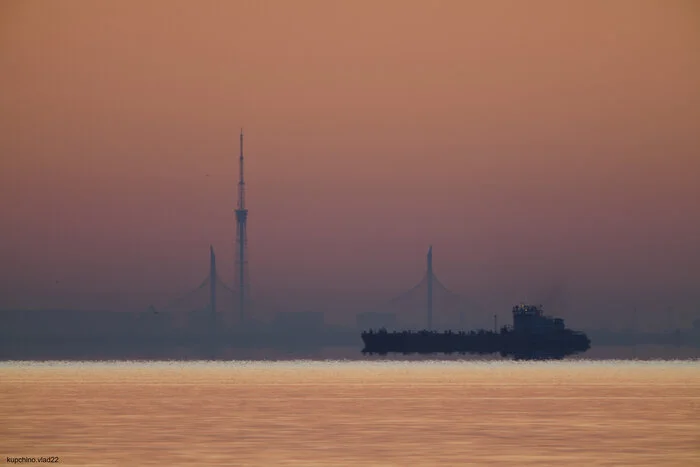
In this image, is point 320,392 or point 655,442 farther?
point 320,392

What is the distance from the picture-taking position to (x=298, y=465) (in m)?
40.3

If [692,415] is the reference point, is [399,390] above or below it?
above

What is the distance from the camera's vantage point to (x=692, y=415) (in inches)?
2466

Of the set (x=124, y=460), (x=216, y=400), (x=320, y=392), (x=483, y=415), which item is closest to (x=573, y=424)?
(x=483, y=415)

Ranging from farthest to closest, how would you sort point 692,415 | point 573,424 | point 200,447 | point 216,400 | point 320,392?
point 320,392
point 216,400
point 692,415
point 573,424
point 200,447

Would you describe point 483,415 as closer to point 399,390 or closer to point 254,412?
point 254,412

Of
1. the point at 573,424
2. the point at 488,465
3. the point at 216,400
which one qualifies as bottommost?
the point at 488,465

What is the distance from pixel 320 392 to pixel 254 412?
28.7 meters

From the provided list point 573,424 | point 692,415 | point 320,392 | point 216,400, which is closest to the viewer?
point 573,424

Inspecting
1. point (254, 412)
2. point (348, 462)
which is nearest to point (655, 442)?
point (348, 462)

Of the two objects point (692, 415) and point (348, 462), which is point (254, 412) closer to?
point (692, 415)

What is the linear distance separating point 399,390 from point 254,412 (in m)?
32.3

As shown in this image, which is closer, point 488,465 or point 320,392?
point 488,465

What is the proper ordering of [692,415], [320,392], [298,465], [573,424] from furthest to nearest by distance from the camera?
1. [320,392]
2. [692,415]
3. [573,424]
4. [298,465]
